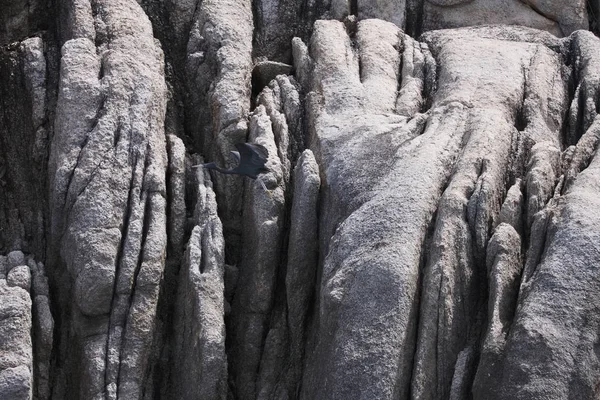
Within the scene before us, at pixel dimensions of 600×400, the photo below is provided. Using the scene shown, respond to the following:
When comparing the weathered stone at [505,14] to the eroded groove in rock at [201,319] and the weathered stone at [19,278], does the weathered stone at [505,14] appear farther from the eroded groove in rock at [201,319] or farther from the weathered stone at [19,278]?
the weathered stone at [19,278]

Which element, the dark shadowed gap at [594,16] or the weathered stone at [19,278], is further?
the dark shadowed gap at [594,16]

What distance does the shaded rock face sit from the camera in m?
17.9

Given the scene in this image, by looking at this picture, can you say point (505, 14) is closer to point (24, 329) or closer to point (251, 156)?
point (251, 156)

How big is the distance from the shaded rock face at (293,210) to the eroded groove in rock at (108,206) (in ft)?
0.09

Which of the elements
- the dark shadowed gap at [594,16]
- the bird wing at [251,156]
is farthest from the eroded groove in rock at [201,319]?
the dark shadowed gap at [594,16]

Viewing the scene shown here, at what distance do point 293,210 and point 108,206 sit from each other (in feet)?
7.63

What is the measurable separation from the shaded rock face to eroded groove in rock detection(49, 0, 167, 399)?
0.09ft

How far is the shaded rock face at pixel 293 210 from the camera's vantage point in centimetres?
1794

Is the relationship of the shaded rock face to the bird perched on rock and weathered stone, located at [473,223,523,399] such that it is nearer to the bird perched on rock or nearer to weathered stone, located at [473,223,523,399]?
weathered stone, located at [473,223,523,399]

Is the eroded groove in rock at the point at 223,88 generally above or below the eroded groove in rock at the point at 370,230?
above

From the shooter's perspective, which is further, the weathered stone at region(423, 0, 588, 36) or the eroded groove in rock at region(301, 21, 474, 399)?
the weathered stone at region(423, 0, 588, 36)

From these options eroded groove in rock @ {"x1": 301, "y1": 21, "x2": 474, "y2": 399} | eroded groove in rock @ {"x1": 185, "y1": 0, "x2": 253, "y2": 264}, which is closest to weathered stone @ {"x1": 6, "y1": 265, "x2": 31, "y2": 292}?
eroded groove in rock @ {"x1": 185, "y1": 0, "x2": 253, "y2": 264}

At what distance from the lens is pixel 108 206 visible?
19.6 metres

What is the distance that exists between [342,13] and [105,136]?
526 cm
